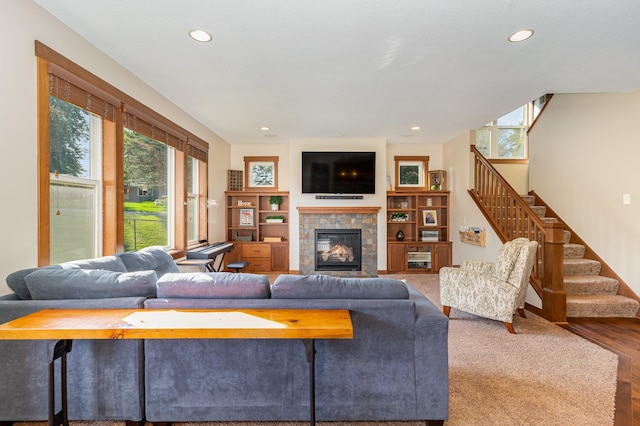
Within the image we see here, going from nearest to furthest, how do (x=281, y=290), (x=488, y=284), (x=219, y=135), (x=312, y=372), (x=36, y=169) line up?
(x=312, y=372) → (x=281, y=290) → (x=36, y=169) → (x=488, y=284) → (x=219, y=135)

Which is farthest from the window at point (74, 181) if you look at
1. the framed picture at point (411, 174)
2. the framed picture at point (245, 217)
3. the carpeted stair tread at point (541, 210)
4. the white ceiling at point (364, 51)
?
the carpeted stair tread at point (541, 210)

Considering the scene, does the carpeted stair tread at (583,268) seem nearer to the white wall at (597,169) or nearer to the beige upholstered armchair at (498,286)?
the white wall at (597,169)

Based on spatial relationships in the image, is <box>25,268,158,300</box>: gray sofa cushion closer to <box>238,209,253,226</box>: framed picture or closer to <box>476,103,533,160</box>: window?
<box>238,209,253,226</box>: framed picture

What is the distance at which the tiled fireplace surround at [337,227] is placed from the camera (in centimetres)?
560

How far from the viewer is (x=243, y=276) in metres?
1.79

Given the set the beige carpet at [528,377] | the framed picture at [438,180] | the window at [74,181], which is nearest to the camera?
the beige carpet at [528,377]

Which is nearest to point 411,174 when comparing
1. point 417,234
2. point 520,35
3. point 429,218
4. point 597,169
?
point 429,218

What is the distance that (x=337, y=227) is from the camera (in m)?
5.63

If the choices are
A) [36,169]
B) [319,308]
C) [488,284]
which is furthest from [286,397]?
[488,284]

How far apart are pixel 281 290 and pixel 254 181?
4.74 meters

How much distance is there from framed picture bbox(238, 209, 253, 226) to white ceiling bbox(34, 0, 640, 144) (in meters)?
2.46

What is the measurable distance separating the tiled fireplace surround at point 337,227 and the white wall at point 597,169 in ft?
9.70

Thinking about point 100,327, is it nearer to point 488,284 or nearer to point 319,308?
point 319,308

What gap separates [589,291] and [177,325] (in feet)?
15.1
